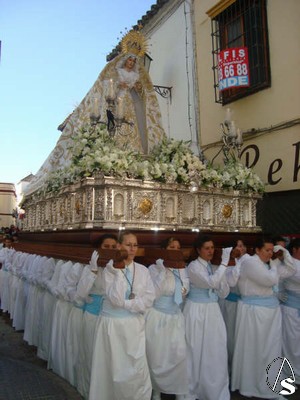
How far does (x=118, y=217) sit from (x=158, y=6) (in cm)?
881

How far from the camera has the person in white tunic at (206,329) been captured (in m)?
4.15

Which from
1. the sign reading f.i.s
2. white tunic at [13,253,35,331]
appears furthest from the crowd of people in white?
the sign reading f.i.s

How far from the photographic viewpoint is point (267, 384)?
170 inches

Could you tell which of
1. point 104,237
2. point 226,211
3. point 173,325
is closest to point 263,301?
point 173,325

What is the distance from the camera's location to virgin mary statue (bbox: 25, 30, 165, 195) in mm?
7121

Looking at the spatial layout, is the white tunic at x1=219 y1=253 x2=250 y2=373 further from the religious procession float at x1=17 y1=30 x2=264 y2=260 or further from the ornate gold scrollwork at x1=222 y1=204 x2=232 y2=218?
the ornate gold scrollwork at x1=222 y1=204 x2=232 y2=218

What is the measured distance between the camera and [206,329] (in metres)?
4.25

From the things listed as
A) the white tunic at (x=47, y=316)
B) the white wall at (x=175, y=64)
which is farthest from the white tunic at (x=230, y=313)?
the white wall at (x=175, y=64)

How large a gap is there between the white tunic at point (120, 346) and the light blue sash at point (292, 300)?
6.99ft

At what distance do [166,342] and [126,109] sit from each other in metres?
4.50

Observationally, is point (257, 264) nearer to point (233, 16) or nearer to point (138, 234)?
point (138, 234)

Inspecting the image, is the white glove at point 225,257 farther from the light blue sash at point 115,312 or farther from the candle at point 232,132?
the candle at point 232,132

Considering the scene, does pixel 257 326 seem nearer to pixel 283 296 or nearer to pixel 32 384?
pixel 283 296

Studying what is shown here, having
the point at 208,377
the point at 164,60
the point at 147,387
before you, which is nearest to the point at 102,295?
the point at 147,387
